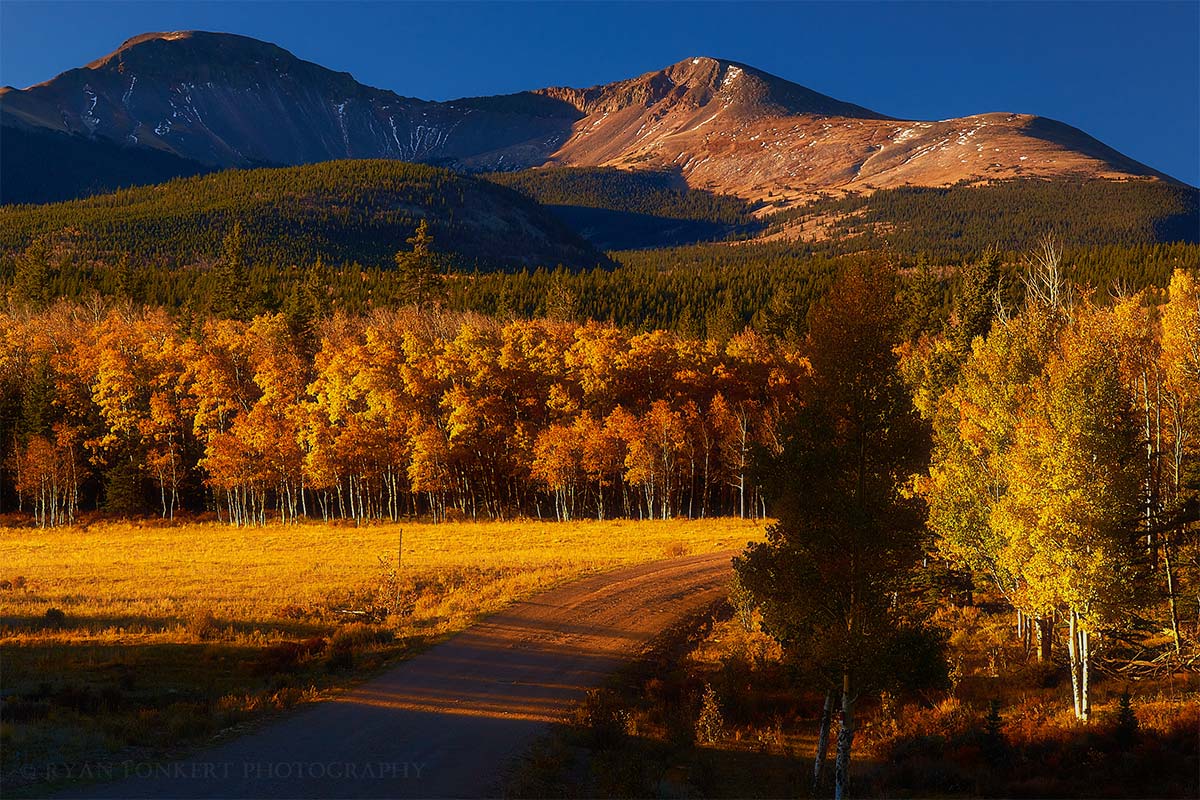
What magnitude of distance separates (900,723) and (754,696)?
4.82m

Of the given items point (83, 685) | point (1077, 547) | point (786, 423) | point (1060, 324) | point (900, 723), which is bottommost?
point (900, 723)

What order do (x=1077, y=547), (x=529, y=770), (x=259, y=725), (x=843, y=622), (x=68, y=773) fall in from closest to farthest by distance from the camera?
(x=68, y=773), (x=529, y=770), (x=259, y=725), (x=843, y=622), (x=1077, y=547)

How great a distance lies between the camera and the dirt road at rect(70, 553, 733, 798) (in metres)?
15.8

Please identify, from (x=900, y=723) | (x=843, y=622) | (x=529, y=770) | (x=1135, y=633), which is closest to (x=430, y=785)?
(x=529, y=770)

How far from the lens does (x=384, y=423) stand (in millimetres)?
69688

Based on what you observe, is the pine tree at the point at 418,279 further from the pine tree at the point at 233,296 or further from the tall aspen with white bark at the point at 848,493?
the tall aspen with white bark at the point at 848,493

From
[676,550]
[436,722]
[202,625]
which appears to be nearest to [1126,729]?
[436,722]

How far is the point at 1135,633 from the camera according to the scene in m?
28.2

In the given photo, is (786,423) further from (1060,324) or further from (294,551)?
(294,551)

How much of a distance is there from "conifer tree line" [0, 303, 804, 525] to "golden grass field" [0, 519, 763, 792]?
7673mm

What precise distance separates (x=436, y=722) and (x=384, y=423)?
5240cm

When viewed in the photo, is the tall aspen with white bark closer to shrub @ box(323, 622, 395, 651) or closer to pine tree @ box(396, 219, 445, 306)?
shrub @ box(323, 622, 395, 651)

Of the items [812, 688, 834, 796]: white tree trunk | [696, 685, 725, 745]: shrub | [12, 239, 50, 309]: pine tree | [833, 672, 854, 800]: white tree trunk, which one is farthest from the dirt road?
[12, 239, 50, 309]: pine tree

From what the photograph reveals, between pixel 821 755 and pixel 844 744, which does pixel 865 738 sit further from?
pixel 844 744
